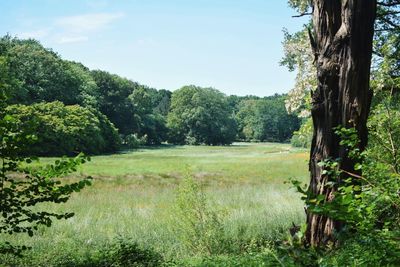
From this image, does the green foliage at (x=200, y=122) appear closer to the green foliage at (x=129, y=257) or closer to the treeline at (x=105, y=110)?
the treeline at (x=105, y=110)

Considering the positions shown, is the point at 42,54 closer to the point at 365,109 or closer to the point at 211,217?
the point at 211,217

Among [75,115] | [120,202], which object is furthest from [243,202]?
[75,115]

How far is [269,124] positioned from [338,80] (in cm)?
10294

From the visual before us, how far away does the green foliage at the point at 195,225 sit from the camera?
375 inches

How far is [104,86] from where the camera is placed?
72.5 m

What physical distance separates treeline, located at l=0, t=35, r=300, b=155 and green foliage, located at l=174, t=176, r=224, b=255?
1951cm

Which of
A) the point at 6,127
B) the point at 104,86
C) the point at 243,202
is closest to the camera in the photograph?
the point at 6,127

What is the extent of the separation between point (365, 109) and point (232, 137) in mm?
83681

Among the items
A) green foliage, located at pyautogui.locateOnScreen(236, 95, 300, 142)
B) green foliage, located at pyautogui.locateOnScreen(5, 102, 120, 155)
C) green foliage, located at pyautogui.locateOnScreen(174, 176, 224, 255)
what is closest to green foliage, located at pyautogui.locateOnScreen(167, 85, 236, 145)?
green foliage, located at pyautogui.locateOnScreen(236, 95, 300, 142)

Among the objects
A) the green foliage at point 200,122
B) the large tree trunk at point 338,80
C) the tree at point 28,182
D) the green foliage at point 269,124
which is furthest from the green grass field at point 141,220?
the green foliage at point 269,124

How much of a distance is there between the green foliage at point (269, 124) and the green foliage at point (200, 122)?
18.9 m

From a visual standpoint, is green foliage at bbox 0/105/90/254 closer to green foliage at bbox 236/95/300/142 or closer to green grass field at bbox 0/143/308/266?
green grass field at bbox 0/143/308/266

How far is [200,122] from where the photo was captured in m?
85.7

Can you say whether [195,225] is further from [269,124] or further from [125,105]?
[269,124]
